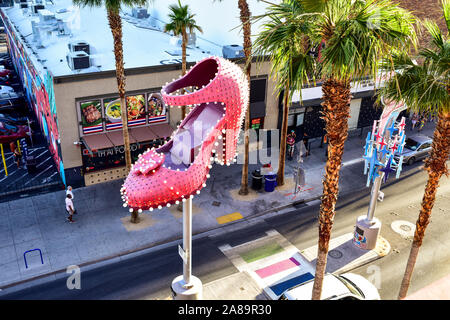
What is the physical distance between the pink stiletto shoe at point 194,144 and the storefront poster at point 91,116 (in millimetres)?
11292

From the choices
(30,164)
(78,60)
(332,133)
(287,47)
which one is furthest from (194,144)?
(30,164)

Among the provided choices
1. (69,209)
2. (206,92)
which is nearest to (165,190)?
(206,92)

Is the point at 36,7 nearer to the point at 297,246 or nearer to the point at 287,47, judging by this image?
the point at 297,246

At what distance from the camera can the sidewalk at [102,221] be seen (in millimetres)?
16906

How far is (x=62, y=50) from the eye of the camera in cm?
2505

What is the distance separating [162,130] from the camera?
2312cm

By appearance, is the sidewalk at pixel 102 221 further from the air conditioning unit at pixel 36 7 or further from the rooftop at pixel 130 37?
the air conditioning unit at pixel 36 7

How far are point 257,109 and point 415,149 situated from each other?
10.2 meters

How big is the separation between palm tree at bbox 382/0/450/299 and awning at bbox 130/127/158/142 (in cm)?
1383

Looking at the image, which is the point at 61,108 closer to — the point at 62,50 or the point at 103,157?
the point at 103,157

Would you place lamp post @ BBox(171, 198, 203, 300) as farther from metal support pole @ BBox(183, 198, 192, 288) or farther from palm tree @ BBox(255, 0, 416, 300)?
palm tree @ BBox(255, 0, 416, 300)

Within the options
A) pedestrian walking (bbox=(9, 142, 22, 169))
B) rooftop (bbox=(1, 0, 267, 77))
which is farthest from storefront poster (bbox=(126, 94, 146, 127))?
pedestrian walking (bbox=(9, 142, 22, 169))

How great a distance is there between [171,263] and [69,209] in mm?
5620

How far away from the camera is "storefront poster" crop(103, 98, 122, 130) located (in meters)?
21.6
